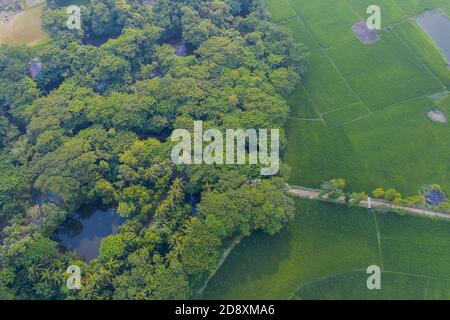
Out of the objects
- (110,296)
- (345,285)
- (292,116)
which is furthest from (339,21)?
(110,296)

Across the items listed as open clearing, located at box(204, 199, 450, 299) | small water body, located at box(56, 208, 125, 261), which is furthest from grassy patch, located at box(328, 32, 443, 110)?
small water body, located at box(56, 208, 125, 261)

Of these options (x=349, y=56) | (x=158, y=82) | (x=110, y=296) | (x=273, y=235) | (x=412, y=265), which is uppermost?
(x=158, y=82)

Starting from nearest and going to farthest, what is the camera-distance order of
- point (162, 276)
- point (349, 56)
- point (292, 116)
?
point (162, 276) → point (292, 116) → point (349, 56)

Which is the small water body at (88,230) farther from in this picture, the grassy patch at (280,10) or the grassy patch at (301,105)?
the grassy patch at (280,10)

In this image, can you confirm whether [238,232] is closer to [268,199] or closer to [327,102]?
[268,199]

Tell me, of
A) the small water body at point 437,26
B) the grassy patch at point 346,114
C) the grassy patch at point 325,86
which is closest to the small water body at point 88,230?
the grassy patch at point 346,114

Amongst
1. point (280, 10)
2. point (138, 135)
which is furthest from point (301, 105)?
point (138, 135)

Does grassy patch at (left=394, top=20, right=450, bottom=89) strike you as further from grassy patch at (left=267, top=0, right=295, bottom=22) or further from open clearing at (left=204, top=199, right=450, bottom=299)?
open clearing at (left=204, top=199, right=450, bottom=299)
